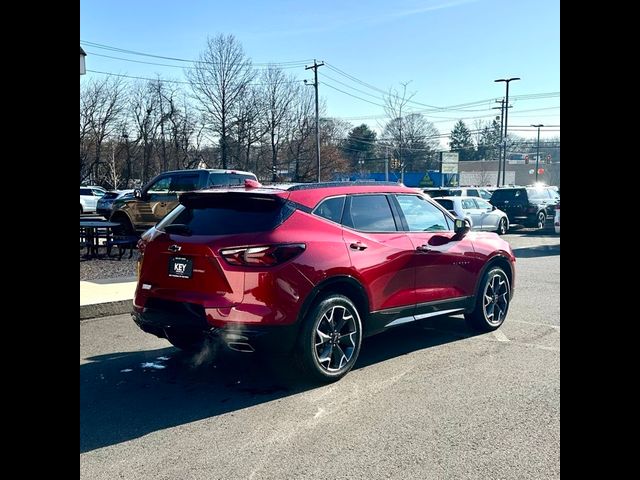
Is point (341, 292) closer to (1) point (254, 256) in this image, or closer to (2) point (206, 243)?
(1) point (254, 256)

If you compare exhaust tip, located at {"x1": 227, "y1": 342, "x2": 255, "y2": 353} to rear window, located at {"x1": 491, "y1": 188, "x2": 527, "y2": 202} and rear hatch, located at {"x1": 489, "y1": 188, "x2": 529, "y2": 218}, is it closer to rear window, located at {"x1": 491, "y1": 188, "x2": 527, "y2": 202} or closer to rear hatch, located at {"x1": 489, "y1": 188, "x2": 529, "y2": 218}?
rear hatch, located at {"x1": 489, "y1": 188, "x2": 529, "y2": 218}

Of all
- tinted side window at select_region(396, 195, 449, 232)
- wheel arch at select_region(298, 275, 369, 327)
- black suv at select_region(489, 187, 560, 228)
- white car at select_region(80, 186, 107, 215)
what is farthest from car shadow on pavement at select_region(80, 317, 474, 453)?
white car at select_region(80, 186, 107, 215)

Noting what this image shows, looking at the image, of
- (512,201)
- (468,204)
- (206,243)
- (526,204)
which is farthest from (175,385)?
(512,201)

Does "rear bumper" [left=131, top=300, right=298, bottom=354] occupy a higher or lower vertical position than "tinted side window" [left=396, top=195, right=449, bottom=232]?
lower

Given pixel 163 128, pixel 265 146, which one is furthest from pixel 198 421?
pixel 163 128

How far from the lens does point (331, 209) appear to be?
5406 mm

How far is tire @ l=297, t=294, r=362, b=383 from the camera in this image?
16.0 feet

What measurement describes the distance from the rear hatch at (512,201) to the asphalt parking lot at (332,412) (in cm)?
1973

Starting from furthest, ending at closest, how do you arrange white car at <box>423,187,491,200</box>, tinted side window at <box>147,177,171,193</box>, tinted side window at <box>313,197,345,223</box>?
1. white car at <box>423,187,491,200</box>
2. tinted side window at <box>147,177,171,193</box>
3. tinted side window at <box>313,197,345,223</box>

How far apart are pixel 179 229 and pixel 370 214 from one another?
1894 millimetres

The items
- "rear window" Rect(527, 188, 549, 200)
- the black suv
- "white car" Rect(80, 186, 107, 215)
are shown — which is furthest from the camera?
"white car" Rect(80, 186, 107, 215)

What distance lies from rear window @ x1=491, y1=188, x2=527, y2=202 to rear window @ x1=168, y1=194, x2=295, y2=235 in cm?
2255

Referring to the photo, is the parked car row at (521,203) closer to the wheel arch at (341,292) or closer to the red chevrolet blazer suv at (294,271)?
the red chevrolet blazer suv at (294,271)
